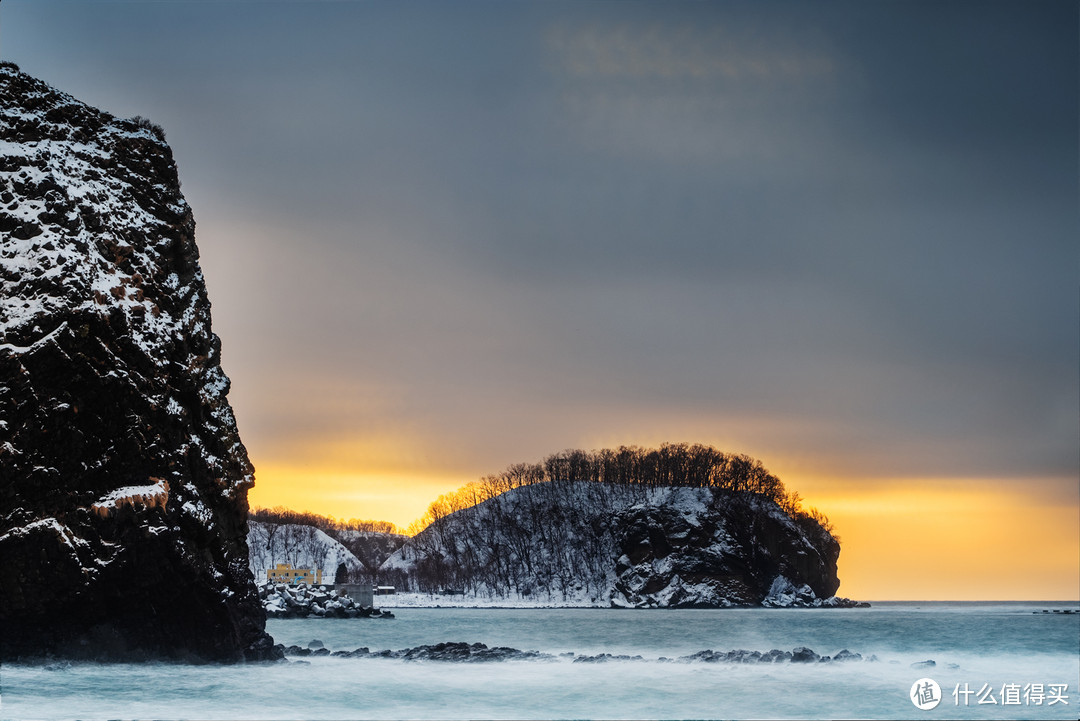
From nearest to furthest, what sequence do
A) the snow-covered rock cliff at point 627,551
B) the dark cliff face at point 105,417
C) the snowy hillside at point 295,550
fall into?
the dark cliff face at point 105,417 < the snow-covered rock cliff at point 627,551 < the snowy hillside at point 295,550

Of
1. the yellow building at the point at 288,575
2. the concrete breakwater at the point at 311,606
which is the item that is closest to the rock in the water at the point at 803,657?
the concrete breakwater at the point at 311,606

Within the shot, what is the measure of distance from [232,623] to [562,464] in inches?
5335

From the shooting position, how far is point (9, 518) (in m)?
30.3

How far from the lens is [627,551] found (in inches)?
5851

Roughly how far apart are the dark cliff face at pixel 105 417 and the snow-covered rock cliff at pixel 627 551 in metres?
113

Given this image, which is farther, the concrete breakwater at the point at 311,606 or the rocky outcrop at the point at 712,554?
the rocky outcrop at the point at 712,554

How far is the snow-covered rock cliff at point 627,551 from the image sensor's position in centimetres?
14325

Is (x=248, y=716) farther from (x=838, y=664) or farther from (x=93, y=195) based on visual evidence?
(x=838, y=664)

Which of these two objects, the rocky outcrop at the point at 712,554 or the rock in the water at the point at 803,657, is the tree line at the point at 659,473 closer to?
the rocky outcrop at the point at 712,554

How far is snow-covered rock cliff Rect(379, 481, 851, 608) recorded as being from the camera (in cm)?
14325

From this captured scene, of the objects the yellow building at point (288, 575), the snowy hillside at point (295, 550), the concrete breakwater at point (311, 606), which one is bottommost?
the concrete breakwater at point (311, 606)

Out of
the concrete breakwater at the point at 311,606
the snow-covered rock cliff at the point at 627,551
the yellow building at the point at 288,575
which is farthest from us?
the snow-covered rock cliff at the point at 627,551

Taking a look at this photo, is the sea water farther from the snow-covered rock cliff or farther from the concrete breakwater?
the snow-covered rock cliff

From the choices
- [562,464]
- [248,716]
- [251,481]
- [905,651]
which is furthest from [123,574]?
[562,464]
